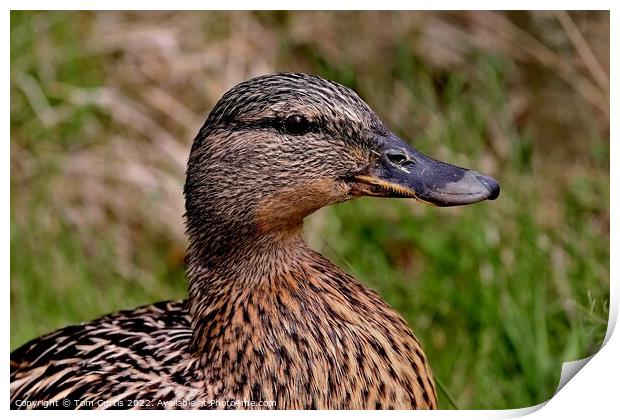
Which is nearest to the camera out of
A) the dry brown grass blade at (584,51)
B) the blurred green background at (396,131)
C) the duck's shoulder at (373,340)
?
the duck's shoulder at (373,340)

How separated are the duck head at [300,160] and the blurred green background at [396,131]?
72 cm

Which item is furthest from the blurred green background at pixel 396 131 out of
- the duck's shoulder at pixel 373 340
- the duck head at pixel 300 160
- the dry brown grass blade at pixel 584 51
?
the duck head at pixel 300 160

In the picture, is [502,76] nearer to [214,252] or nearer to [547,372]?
[547,372]

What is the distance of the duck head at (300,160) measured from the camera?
2434 mm

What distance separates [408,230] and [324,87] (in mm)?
1325

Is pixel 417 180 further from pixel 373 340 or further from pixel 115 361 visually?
pixel 115 361

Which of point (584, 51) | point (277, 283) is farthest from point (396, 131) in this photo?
point (277, 283)

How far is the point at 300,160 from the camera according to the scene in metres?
2.48

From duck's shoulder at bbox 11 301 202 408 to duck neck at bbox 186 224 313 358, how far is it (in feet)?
0.26

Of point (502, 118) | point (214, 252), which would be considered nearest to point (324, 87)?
point (214, 252)

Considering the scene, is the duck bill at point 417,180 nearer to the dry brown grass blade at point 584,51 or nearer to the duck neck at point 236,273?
the duck neck at point 236,273

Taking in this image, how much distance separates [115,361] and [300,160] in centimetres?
62

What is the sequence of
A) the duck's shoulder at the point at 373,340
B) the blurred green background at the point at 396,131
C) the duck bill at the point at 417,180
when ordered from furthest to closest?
the blurred green background at the point at 396,131, the duck's shoulder at the point at 373,340, the duck bill at the point at 417,180

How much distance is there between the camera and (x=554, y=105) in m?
3.47
